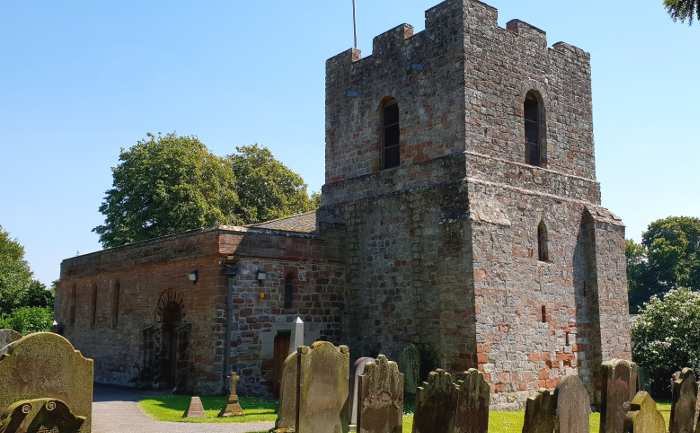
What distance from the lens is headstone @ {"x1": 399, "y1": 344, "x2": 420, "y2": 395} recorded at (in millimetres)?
17484

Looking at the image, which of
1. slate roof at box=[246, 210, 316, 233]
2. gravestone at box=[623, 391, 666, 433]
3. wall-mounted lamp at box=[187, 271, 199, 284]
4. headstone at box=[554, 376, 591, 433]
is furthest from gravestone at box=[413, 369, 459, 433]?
slate roof at box=[246, 210, 316, 233]

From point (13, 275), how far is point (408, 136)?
1261 inches

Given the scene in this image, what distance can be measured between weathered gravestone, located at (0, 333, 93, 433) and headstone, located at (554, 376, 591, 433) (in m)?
5.54

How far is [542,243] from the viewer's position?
1927 centimetres

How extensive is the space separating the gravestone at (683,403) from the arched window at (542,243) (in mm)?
8787

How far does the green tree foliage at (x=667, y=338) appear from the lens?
22.5m

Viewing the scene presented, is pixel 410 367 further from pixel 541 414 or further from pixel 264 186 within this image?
pixel 264 186

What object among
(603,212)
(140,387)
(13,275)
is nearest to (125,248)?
(140,387)

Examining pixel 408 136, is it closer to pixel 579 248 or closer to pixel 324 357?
pixel 579 248

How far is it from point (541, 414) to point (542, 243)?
431 inches

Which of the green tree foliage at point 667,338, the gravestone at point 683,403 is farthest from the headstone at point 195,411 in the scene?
the green tree foliage at point 667,338

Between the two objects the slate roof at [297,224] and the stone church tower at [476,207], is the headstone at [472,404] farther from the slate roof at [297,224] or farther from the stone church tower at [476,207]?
the slate roof at [297,224]

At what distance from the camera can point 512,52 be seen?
64.8ft

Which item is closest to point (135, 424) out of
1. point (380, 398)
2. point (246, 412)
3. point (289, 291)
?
point (246, 412)
